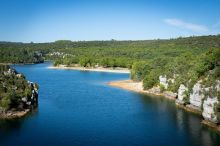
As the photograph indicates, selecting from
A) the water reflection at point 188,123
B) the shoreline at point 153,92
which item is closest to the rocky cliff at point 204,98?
the shoreline at point 153,92

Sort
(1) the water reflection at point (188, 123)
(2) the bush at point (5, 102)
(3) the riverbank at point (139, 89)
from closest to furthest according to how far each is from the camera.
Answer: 1. (1) the water reflection at point (188, 123)
2. (2) the bush at point (5, 102)
3. (3) the riverbank at point (139, 89)

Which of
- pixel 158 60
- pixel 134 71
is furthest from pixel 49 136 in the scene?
pixel 134 71

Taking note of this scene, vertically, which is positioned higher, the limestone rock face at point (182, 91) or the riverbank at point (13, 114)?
the limestone rock face at point (182, 91)

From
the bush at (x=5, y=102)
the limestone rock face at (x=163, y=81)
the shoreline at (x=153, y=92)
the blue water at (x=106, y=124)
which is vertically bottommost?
the blue water at (x=106, y=124)

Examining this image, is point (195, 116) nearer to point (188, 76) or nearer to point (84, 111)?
point (188, 76)

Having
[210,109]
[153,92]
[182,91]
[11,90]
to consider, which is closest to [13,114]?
[11,90]

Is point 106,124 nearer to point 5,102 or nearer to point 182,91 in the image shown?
point 5,102

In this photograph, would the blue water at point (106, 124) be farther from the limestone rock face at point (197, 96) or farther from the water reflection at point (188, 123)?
the limestone rock face at point (197, 96)

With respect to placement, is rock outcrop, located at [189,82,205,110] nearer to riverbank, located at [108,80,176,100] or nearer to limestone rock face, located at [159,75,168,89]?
riverbank, located at [108,80,176,100]
